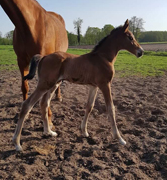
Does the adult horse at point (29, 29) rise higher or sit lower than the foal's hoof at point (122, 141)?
higher

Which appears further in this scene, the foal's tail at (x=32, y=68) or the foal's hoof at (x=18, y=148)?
the foal's tail at (x=32, y=68)

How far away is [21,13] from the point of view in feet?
11.4

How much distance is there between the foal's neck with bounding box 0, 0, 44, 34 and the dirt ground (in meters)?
1.88

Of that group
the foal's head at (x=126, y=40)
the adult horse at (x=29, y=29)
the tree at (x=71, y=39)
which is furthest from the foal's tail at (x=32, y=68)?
the tree at (x=71, y=39)

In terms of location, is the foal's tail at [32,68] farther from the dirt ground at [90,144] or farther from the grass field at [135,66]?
the grass field at [135,66]

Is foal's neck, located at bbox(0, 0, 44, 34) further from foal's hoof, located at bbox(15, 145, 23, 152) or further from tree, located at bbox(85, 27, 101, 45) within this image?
tree, located at bbox(85, 27, 101, 45)

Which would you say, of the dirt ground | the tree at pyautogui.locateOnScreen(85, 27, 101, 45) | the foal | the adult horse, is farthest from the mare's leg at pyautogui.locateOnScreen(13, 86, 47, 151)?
the tree at pyautogui.locateOnScreen(85, 27, 101, 45)

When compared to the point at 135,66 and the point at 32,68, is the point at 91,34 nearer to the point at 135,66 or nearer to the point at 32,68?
the point at 135,66

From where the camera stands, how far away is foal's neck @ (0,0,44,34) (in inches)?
132

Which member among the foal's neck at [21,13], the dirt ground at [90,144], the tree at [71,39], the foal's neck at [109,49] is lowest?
the dirt ground at [90,144]

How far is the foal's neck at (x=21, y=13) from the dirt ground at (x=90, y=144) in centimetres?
188

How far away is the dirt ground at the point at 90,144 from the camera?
2.55 m

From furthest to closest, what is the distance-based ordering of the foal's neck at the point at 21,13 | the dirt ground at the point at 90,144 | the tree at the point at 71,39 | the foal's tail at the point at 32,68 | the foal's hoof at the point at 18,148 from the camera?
the tree at the point at 71,39
the foal's neck at the point at 21,13
the foal's tail at the point at 32,68
the foal's hoof at the point at 18,148
the dirt ground at the point at 90,144

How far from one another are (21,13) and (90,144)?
2.54 meters
